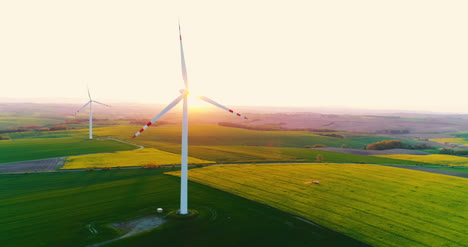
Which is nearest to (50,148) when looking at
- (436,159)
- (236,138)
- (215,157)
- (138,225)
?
(215,157)

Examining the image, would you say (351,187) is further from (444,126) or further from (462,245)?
(444,126)

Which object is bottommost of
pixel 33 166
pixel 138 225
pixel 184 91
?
pixel 33 166

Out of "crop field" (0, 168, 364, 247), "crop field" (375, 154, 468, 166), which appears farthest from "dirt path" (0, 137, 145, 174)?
"crop field" (375, 154, 468, 166)

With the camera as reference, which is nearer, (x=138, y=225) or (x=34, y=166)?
(x=138, y=225)

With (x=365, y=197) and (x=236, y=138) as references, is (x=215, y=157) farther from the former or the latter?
(x=236, y=138)

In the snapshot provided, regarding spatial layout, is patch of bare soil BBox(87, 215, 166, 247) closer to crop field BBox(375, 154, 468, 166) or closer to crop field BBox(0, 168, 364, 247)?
crop field BBox(0, 168, 364, 247)

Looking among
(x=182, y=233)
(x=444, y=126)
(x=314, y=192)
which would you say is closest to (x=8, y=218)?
(x=182, y=233)
